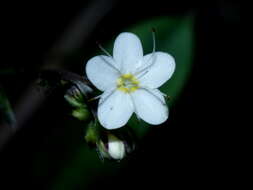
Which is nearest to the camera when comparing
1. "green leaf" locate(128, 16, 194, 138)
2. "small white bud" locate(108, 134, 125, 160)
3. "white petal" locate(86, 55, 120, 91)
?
"white petal" locate(86, 55, 120, 91)

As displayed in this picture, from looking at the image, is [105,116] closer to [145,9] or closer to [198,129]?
[198,129]

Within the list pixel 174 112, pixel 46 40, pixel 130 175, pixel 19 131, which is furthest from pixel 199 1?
pixel 19 131

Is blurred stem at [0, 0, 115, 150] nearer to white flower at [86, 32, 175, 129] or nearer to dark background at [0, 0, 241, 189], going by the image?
dark background at [0, 0, 241, 189]

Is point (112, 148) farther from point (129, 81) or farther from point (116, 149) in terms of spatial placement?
point (129, 81)

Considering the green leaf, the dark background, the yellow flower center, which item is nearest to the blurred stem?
the dark background

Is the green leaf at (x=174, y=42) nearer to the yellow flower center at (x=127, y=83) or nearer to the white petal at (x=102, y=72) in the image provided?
the yellow flower center at (x=127, y=83)

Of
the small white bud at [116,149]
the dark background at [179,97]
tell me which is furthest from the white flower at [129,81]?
the dark background at [179,97]
